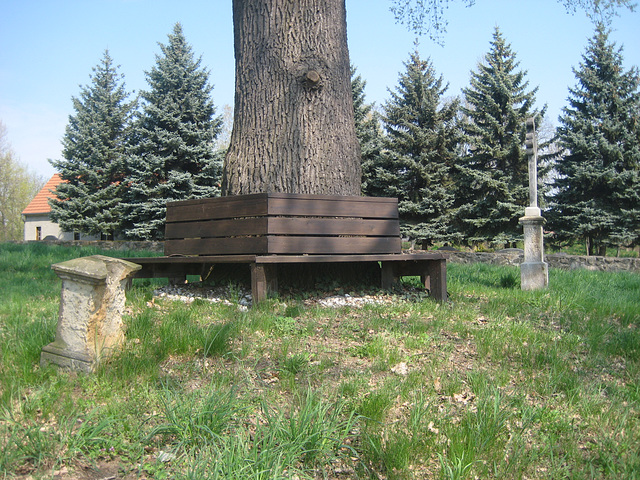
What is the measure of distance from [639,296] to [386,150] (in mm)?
17074

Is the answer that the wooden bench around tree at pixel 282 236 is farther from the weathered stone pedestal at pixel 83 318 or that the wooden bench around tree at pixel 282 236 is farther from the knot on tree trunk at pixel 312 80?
the weathered stone pedestal at pixel 83 318

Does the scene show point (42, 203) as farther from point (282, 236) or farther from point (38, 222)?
point (282, 236)

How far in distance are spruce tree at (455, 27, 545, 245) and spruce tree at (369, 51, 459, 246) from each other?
80 cm

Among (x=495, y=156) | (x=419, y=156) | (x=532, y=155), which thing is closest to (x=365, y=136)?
(x=419, y=156)

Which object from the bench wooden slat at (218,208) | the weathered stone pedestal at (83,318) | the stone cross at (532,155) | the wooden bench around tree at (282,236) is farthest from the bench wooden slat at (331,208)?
the stone cross at (532,155)

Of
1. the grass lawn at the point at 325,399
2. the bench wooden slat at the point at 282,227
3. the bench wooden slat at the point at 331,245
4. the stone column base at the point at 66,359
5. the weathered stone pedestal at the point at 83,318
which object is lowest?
the grass lawn at the point at 325,399

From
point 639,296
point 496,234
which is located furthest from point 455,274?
point 496,234

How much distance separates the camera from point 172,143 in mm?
21719

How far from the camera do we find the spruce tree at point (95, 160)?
25.1 metres

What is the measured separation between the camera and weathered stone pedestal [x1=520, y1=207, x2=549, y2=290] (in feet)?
24.7

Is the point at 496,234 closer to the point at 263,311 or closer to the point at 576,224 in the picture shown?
the point at 576,224

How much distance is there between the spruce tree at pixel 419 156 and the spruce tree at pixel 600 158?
4.90 metres

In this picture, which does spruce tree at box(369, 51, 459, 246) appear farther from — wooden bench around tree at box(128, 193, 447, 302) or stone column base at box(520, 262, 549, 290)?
wooden bench around tree at box(128, 193, 447, 302)

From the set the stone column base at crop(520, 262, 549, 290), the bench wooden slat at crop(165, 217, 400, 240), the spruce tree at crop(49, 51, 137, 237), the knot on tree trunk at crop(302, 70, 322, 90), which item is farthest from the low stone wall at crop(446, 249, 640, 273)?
the spruce tree at crop(49, 51, 137, 237)
